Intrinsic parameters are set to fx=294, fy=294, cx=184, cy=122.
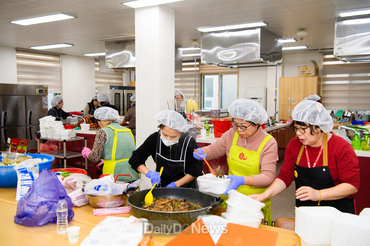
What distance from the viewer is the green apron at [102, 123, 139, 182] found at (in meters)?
3.18

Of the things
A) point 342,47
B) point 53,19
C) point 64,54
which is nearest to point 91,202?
point 53,19

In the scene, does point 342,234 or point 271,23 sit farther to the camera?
point 271,23

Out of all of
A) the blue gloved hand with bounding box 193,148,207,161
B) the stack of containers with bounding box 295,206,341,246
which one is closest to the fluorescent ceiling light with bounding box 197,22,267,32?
the blue gloved hand with bounding box 193,148,207,161

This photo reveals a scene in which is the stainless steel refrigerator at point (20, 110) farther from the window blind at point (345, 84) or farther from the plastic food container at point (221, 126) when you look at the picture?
the window blind at point (345, 84)

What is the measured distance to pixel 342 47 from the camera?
16.4ft

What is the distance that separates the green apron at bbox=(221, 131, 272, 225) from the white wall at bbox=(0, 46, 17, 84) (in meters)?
7.93

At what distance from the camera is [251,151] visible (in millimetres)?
2414

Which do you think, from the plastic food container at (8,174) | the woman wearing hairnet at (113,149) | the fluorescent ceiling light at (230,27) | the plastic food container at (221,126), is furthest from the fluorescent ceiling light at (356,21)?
the plastic food container at (8,174)

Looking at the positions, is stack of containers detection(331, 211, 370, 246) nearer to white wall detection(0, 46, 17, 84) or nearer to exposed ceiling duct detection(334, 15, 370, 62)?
exposed ceiling duct detection(334, 15, 370, 62)

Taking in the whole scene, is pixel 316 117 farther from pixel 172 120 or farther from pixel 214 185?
pixel 172 120

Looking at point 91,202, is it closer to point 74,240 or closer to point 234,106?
point 74,240

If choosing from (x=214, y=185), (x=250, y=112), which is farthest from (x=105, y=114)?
(x=214, y=185)

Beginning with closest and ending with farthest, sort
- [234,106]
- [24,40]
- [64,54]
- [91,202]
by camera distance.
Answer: [91,202] < [234,106] < [24,40] < [64,54]

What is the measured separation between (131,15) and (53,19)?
4.79ft
